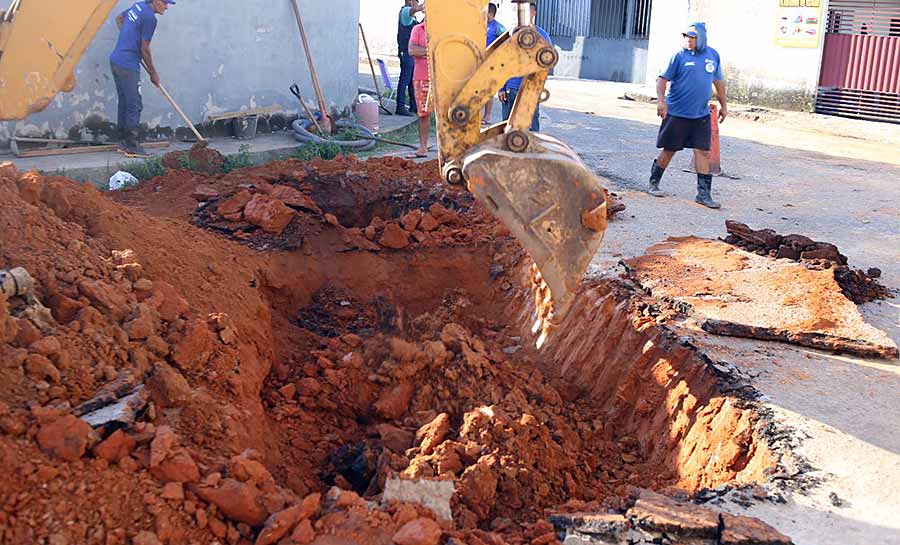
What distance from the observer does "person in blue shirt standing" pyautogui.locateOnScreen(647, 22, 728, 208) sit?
8.98 meters

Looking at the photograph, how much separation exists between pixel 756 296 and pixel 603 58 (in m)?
21.3

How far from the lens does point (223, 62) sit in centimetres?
1181

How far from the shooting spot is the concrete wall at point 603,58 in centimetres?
2505

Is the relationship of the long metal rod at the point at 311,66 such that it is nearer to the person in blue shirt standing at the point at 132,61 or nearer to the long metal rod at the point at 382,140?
the long metal rod at the point at 382,140

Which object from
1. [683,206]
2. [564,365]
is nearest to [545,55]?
[564,365]

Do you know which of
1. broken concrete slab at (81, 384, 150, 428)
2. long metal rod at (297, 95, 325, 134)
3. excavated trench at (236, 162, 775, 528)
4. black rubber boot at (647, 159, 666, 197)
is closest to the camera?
broken concrete slab at (81, 384, 150, 428)

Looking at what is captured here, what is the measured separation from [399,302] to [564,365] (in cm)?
178

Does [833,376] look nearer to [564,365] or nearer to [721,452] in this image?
[721,452]

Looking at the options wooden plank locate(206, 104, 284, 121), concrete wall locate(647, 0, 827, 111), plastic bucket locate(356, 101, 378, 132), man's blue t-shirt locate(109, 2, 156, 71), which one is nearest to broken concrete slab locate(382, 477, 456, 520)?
man's blue t-shirt locate(109, 2, 156, 71)

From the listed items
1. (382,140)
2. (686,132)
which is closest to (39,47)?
(686,132)

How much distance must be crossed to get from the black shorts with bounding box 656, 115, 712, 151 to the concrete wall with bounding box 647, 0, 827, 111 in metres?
8.98

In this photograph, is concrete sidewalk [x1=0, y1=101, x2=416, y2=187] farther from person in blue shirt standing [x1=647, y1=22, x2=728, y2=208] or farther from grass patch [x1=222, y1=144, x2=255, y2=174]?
person in blue shirt standing [x1=647, y1=22, x2=728, y2=208]

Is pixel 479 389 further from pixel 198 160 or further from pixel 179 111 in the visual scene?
pixel 179 111

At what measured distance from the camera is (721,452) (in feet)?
14.5
